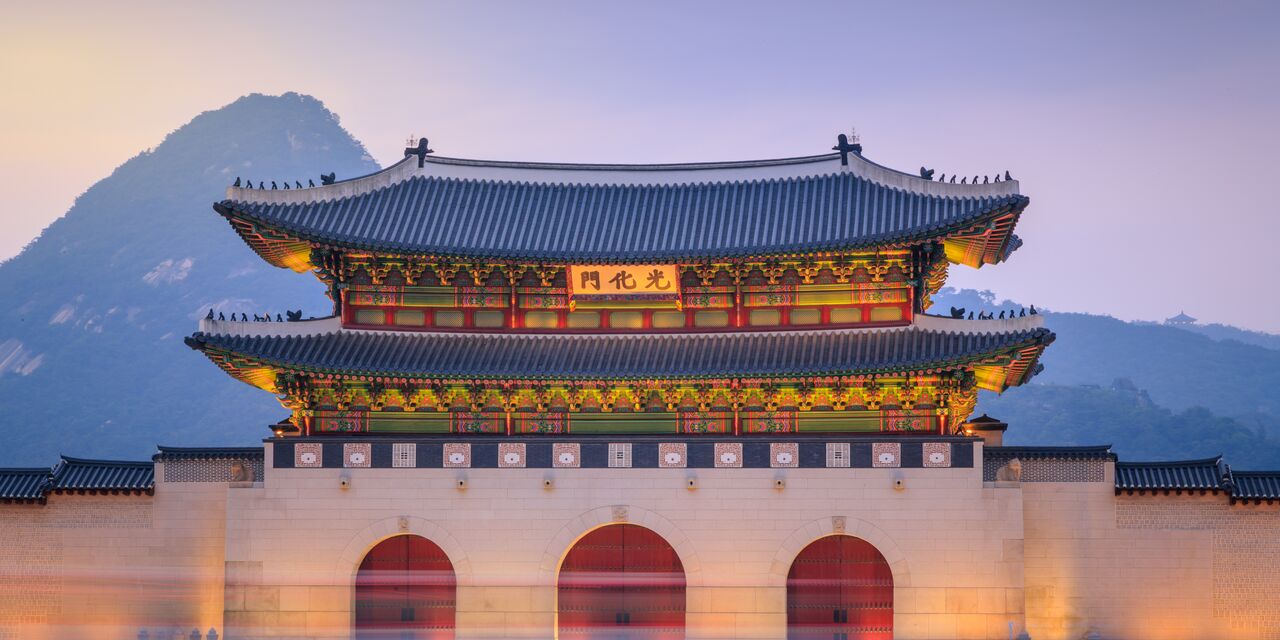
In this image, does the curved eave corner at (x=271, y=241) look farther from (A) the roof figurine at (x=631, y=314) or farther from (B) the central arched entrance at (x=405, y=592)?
(B) the central arched entrance at (x=405, y=592)

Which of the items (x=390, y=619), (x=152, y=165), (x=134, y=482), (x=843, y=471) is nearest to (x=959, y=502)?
(x=843, y=471)

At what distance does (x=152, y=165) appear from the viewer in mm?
110875

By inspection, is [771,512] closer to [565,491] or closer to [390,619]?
[565,491]

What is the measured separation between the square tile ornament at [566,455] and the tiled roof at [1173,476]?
30.2ft

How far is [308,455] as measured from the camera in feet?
79.9

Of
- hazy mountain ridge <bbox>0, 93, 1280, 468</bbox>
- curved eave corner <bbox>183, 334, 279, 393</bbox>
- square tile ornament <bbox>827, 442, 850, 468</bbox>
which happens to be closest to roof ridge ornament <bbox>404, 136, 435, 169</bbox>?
curved eave corner <bbox>183, 334, 279, 393</bbox>

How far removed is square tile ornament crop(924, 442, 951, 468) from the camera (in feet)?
77.8

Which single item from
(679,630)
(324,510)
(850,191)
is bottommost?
(679,630)

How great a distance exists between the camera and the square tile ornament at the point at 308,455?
24344 millimetres

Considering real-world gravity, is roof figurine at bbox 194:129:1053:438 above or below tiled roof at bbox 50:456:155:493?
above

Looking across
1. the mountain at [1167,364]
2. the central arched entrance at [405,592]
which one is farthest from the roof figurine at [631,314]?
the mountain at [1167,364]

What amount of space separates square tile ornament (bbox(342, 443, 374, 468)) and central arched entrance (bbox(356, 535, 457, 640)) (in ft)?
4.72

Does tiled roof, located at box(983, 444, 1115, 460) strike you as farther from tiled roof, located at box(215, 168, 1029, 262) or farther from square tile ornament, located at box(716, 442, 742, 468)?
square tile ornament, located at box(716, 442, 742, 468)

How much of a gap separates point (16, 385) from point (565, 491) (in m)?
69.9
